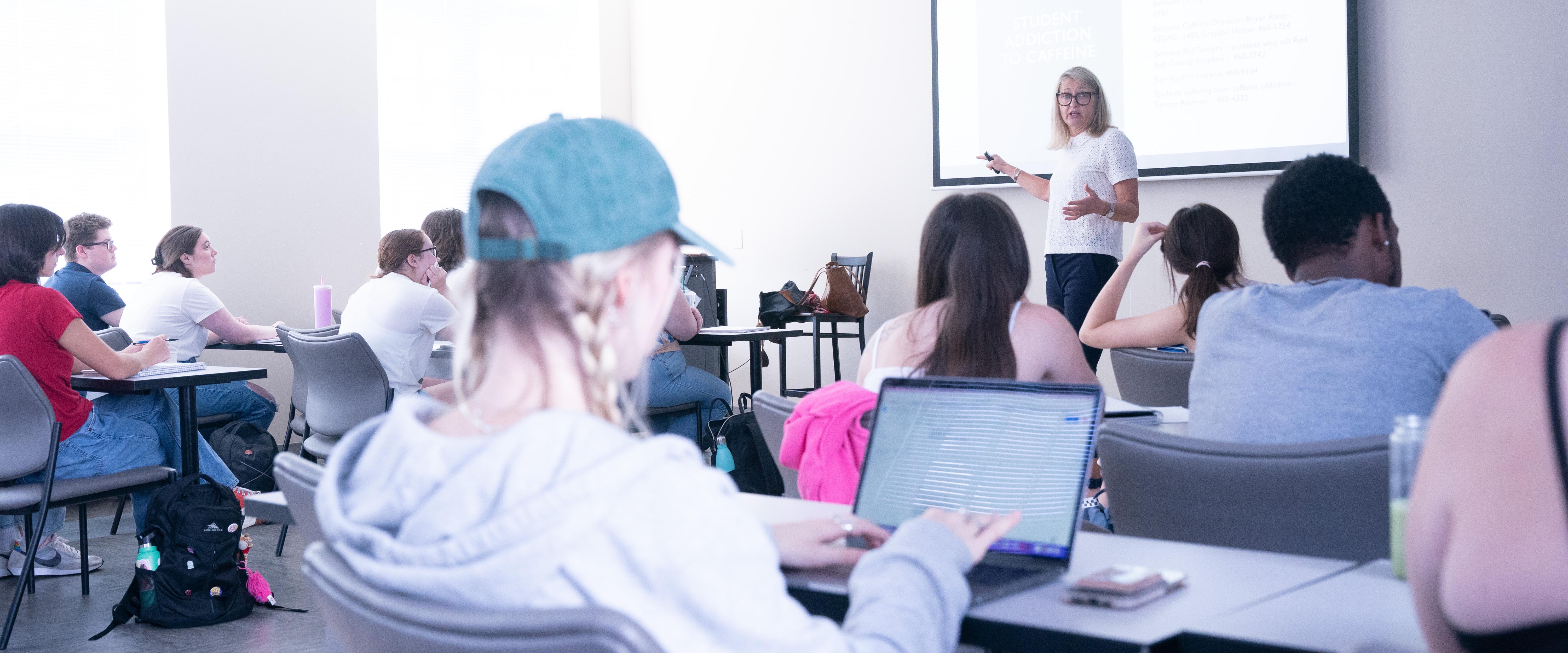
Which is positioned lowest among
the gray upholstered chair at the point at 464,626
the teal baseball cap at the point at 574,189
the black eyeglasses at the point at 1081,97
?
the gray upholstered chair at the point at 464,626

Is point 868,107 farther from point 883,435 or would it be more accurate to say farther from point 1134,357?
point 883,435

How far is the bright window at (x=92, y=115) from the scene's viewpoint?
→ 5293mm

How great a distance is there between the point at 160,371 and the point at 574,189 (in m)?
3.15

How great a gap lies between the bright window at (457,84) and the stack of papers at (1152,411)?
5021 millimetres

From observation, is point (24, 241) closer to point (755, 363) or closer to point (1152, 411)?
point (755, 363)

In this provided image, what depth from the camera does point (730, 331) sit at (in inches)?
187

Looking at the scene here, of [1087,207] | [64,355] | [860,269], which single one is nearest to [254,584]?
[64,355]

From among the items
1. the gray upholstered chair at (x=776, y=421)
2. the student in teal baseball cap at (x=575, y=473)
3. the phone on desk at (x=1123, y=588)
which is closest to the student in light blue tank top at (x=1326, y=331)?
the phone on desk at (x=1123, y=588)

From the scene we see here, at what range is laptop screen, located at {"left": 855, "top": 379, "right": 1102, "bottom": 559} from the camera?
45.0 inches

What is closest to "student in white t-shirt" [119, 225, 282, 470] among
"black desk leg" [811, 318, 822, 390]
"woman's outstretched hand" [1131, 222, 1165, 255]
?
"black desk leg" [811, 318, 822, 390]

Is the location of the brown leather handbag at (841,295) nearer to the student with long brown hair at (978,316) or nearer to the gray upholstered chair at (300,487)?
the student with long brown hair at (978,316)

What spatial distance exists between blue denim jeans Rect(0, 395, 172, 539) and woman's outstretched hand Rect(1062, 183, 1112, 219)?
310cm

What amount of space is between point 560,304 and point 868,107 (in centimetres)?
599

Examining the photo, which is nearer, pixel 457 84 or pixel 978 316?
pixel 978 316
